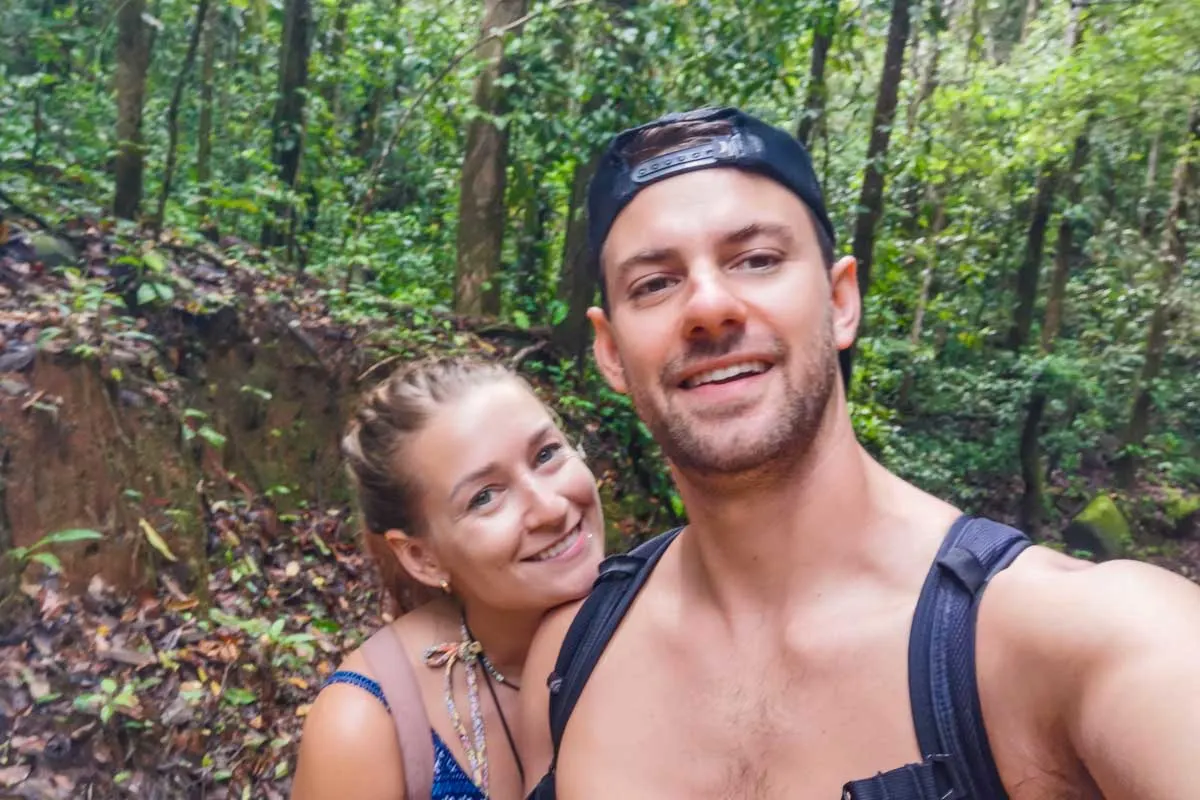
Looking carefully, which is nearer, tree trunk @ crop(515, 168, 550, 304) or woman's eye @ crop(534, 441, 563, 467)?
woman's eye @ crop(534, 441, 563, 467)

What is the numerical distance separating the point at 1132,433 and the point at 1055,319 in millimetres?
2162

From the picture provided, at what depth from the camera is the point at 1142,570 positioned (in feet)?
4.25

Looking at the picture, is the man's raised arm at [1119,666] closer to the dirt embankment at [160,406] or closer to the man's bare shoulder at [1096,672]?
the man's bare shoulder at [1096,672]

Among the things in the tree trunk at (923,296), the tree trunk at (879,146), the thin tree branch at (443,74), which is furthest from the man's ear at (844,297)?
the tree trunk at (923,296)

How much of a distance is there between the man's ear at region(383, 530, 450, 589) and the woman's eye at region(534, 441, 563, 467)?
37 centimetres

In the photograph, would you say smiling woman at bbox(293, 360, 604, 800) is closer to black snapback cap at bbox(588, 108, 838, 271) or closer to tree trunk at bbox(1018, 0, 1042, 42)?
black snapback cap at bbox(588, 108, 838, 271)

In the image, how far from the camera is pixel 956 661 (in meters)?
1.41

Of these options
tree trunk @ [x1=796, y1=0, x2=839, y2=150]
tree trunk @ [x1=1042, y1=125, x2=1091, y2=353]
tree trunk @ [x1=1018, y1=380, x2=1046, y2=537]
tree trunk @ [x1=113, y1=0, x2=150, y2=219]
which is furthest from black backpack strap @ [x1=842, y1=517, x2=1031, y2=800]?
tree trunk @ [x1=1042, y1=125, x2=1091, y2=353]

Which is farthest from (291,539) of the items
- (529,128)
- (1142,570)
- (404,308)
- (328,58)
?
(328,58)

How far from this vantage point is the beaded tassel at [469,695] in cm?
221

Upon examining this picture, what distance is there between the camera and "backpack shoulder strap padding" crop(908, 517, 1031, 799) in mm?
1350

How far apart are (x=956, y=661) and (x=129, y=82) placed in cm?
664

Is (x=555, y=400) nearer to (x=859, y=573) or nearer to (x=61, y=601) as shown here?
(x=61, y=601)

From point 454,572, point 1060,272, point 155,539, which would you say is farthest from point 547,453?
point 1060,272
